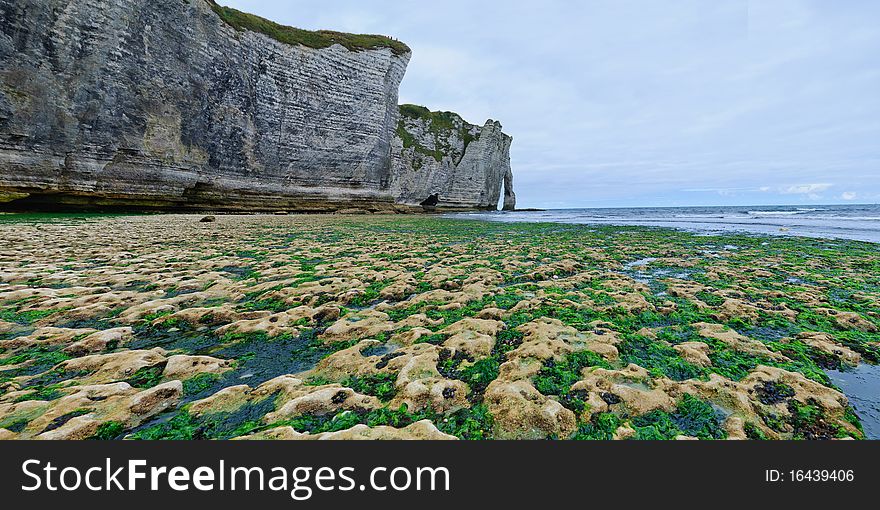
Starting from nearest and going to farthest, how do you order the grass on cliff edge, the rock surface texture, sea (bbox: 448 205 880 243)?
sea (bbox: 448 205 880 243) < the rock surface texture < the grass on cliff edge

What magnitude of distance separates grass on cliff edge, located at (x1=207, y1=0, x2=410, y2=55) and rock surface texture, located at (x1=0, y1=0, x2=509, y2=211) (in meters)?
0.49

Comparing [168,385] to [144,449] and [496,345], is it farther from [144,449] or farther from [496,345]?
[496,345]

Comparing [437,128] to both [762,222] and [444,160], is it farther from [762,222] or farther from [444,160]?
[762,222]

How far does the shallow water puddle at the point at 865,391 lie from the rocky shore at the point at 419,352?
3.9 inches

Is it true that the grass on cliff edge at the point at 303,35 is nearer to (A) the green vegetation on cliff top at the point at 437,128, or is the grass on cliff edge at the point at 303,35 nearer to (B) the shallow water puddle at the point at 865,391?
(A) the green vegetation on cliff top at the point at 437,128

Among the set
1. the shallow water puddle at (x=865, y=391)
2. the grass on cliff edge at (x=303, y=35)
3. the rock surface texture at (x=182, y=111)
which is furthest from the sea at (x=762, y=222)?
the grass on cliff edge at (x=303, y=35)

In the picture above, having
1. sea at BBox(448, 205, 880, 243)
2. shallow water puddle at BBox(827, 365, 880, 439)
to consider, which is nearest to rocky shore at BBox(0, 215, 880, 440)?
shallow water puddle at BBox(827, 365, 880, 439)

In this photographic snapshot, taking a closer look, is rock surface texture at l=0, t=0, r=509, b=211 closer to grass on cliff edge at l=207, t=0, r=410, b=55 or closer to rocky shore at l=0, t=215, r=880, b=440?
grass on cliff edge at l=207, t=0, r=410, b=55

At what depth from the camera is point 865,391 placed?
10.9ft

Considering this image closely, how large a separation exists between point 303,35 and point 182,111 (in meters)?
17.1

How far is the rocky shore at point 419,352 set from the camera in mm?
2805

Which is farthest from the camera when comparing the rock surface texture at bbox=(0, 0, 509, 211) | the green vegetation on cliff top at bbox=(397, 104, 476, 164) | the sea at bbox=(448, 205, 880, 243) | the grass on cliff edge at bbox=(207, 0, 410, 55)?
the green vegetation on cliff top at bbox=(397, 104, 476, 164)

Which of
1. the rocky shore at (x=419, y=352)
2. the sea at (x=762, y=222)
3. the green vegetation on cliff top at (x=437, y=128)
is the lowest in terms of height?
the rocky shore at (x=419, y=352)

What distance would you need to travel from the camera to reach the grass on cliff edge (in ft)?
114
